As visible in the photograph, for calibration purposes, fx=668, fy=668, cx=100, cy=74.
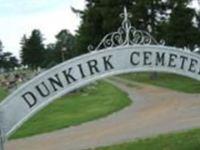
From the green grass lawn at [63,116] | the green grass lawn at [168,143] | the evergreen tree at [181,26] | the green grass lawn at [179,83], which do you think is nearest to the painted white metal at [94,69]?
the green grass lawn at [168,143]

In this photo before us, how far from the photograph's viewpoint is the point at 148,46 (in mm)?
8984

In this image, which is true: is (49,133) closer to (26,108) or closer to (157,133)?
(157,133)

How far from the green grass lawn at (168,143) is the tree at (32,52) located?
98.8 meters

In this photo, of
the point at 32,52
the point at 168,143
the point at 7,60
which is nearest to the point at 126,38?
the point at 168,143

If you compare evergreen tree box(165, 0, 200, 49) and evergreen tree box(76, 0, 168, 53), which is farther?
evergreen tree box(76, 0, 168, 53)

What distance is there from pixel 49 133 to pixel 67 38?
104 meters

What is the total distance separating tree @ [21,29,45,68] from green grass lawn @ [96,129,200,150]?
9875cm

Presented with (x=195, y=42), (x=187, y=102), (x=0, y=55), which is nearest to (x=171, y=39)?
(x=195, y=42)

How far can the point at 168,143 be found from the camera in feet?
47.9

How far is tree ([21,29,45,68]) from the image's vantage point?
115812 millimetres

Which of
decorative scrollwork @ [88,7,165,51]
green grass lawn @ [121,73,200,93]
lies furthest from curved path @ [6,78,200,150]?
green grass lawn @ [121,73,200,93]

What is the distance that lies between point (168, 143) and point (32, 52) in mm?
103969

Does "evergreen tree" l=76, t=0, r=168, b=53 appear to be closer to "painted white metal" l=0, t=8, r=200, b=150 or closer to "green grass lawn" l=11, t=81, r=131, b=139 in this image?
"green grass lawn" l=11, t=81, r=131, b=139

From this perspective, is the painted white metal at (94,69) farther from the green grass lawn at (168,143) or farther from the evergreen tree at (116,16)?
the evergreen tree at (116,16)
